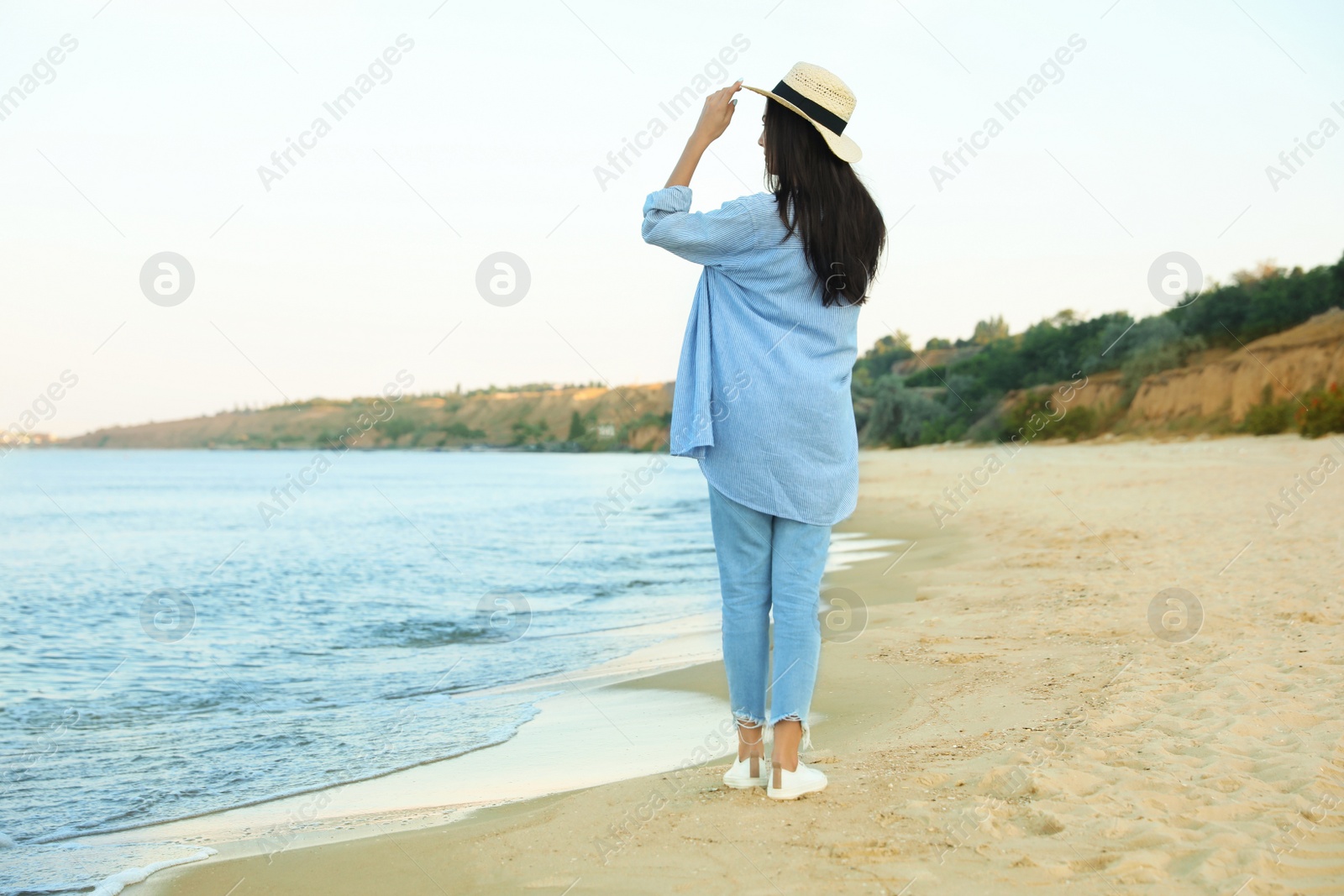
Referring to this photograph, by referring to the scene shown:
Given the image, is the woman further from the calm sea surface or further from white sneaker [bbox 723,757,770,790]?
the calm sea surface

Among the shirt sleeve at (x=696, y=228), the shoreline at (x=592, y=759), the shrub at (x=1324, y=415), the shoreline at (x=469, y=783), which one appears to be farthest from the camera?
the shrub at (x=1324, y=415)

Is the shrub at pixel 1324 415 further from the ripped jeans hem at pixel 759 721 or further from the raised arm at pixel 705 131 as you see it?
the raised arm at pixel 705 131

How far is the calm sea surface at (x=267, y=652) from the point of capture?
369cm

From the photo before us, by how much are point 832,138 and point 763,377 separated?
0.62 metres

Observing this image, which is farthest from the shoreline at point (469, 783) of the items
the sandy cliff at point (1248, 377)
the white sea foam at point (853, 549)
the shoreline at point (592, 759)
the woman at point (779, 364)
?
the sandy cliff at point (1248, 377)

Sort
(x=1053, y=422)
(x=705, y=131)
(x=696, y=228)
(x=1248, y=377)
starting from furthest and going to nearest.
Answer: (x=1053, y=422)
(x=1248, y=377)
(x=705, y=131)
(x=696, y=228)

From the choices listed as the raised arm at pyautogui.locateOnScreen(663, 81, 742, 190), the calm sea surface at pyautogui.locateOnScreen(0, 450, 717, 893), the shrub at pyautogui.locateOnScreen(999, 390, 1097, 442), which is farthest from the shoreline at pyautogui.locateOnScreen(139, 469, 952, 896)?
the shrub at pyautogui.locateOnScreen(999, 390, 1097, 442)

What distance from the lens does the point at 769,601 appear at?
2.53 m

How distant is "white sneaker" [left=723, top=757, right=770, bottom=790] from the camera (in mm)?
2543

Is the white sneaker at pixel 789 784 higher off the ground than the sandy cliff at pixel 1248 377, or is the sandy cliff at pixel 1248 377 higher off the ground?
the sandy cliff at pixel 1248 377

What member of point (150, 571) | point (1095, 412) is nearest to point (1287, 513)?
point (150, 571)

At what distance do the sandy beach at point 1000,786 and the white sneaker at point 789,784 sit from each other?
0.03 meters

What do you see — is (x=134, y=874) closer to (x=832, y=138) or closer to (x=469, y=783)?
(x=469, y=783)

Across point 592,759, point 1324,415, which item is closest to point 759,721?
point 592,759
